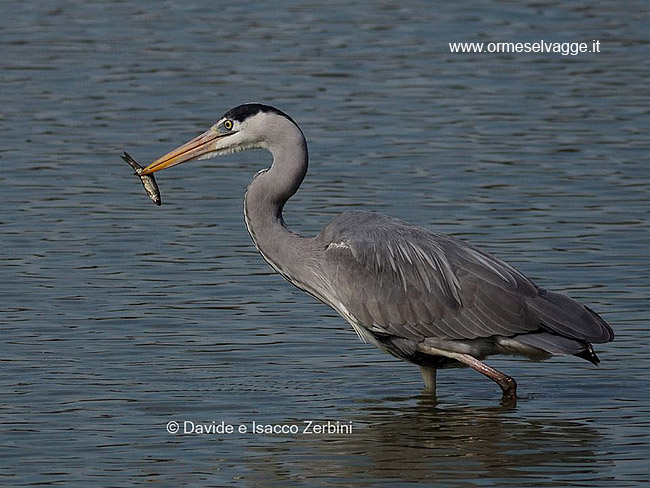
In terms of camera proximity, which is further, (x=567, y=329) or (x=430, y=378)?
(x=430, y=378)

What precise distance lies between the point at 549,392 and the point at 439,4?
14245 mm

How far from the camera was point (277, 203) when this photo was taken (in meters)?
10.0

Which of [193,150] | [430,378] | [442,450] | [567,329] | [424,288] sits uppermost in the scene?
[193,150]

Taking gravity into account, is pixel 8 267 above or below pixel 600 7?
below

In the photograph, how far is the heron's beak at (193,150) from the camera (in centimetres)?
1025

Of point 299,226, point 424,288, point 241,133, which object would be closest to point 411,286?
point 424,288

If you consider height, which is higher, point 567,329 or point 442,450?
point 567,329

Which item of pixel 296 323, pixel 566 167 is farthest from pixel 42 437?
pixel 566 167

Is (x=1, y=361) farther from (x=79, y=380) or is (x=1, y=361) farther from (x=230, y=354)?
(x=230, y=354)

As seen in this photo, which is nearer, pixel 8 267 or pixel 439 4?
pixel 8 267

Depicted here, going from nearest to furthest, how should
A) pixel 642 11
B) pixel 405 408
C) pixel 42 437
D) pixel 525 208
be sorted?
pixel 42 437
pixel 405 408
pixel 525 208
pixel 642 11

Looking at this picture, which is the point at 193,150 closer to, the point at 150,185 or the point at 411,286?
the point at 150,185

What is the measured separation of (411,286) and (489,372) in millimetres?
722

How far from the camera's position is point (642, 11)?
23.2 m
